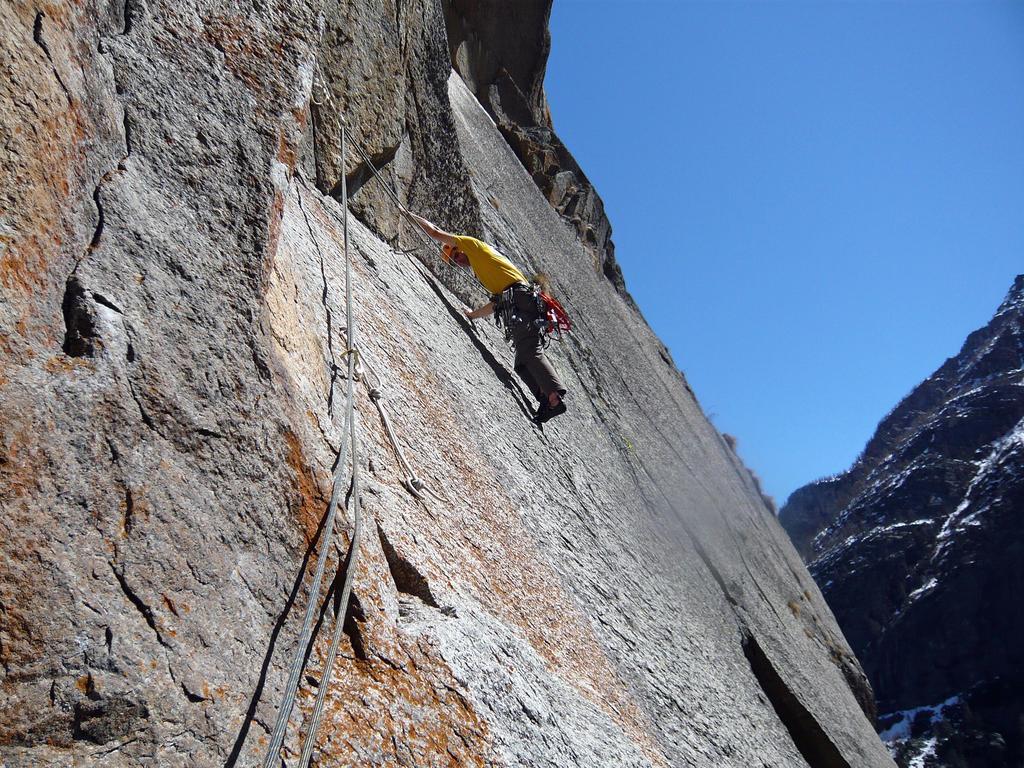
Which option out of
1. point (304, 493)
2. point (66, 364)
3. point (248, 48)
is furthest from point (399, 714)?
point (248, 48)

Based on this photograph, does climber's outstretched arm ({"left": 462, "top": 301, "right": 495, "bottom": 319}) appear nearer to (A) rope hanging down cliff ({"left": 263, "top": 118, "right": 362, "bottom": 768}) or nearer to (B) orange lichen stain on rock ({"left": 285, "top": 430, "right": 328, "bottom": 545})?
(A) rope hanging down cliff ({"left": 263, "top": 118, "right": 362, "bottom": 768})

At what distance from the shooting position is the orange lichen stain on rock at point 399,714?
2.43m

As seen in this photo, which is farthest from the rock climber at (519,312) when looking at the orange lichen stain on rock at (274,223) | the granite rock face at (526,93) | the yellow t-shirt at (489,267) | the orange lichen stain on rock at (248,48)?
the granite rock face at (526,93)

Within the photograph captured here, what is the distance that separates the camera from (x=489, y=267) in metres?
7.28

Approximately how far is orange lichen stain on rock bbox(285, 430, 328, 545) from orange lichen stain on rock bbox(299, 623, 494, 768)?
0.40 m

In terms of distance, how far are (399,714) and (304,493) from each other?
2.72ft

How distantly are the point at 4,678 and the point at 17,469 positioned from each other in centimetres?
52

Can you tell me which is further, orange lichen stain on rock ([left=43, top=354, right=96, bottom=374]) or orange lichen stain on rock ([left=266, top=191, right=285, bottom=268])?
orange lichen stain on rock ([left=266, top=191, right=285, bottom=268])

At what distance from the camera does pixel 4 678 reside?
6.04 feet

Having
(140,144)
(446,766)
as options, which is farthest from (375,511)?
(140,144)

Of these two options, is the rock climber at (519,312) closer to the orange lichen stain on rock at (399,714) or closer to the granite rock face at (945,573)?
the orange lichen stain on rock at (399,714)

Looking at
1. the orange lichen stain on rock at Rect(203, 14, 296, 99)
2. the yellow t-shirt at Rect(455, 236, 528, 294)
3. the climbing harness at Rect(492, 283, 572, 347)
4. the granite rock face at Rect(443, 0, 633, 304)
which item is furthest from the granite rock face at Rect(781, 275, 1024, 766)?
the orange lichen stain on rock at Rect(203, 14, 296, 99)

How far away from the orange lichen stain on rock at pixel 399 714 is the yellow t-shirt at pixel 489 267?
15.6 feet

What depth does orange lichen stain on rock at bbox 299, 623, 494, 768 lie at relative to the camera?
2432 mm
